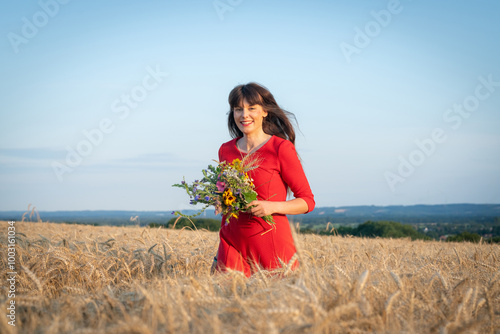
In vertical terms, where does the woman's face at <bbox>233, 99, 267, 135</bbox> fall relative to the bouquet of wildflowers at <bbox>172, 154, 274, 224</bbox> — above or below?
above

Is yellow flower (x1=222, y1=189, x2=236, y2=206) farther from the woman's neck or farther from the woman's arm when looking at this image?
the woman's neck

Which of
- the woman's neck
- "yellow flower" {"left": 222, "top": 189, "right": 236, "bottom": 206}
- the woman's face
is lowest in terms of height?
"yellow flower" {"left": 222, "top": 189, "right": 236, "bottom": 206}

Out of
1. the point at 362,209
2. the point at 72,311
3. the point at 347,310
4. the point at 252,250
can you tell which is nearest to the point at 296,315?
the point at 347,310

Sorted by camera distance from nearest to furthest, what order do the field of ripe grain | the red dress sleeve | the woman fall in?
the field of ripe grain → the woman → the red dress sleeve

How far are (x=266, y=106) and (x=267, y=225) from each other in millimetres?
1400

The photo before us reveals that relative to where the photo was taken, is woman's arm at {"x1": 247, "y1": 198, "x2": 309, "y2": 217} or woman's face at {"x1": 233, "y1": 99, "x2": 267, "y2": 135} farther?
woman's face at {"x1": 233, "y1": 99, "x2": 267, "y2": 135}

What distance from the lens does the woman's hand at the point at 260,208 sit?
3612 mm

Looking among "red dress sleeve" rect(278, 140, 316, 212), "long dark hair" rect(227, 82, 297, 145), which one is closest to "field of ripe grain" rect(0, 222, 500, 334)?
"red dress sleeve" rect(278, 140, 316, 212)

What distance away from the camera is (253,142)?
446cm

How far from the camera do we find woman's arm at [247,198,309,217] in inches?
143

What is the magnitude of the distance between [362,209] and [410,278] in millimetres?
80985

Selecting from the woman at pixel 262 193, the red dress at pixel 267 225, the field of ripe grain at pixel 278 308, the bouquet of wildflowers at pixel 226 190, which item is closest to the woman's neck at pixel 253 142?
the woman at pixel 262 193

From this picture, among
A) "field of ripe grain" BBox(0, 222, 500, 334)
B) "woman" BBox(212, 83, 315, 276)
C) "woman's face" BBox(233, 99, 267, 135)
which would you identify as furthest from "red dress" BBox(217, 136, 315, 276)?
"field of ripe grain" BBox(0, 222, 500, 334)

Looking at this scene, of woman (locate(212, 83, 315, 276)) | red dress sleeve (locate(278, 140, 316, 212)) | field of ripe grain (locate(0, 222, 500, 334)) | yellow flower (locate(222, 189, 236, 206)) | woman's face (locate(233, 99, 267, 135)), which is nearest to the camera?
field of ripe grain (locate(0, 222, 500, 334))
